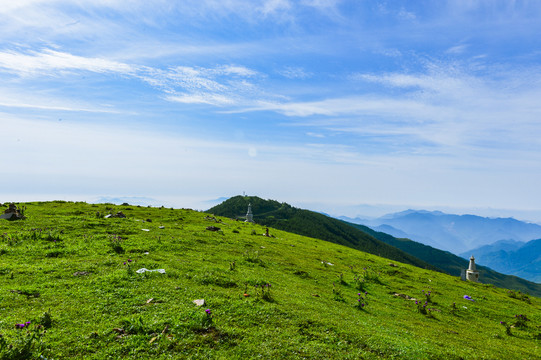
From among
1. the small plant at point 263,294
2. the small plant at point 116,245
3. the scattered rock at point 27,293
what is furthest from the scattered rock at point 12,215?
the small plant at point 263,294

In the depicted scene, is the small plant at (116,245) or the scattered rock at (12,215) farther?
the scattered rock at (12,215)

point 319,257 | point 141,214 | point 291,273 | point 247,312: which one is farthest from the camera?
point 141,214

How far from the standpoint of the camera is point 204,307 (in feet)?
37.2

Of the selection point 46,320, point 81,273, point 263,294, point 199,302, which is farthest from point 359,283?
point 46,320

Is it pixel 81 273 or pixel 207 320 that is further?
pixel 81 273

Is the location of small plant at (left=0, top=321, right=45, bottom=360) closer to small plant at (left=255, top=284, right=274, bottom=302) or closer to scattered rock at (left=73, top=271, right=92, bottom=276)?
scattered rock at (left=73, top=271, right=92, bottom=276)

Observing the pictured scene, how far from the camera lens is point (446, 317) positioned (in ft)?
60.9

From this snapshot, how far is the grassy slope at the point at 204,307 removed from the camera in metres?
9.19

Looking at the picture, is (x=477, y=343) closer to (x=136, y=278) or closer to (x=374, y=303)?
(x=374, y=303)

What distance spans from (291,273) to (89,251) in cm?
1309

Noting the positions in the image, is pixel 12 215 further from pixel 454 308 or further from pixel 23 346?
pixel 454 308

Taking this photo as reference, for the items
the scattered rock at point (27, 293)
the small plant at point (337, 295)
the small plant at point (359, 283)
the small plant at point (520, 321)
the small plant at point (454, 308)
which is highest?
the scattered rock at point (27, 293)

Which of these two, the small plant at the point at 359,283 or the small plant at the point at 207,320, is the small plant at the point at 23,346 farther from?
the small plant at the point at 359,283

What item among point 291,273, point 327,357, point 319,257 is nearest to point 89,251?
point 291,273
